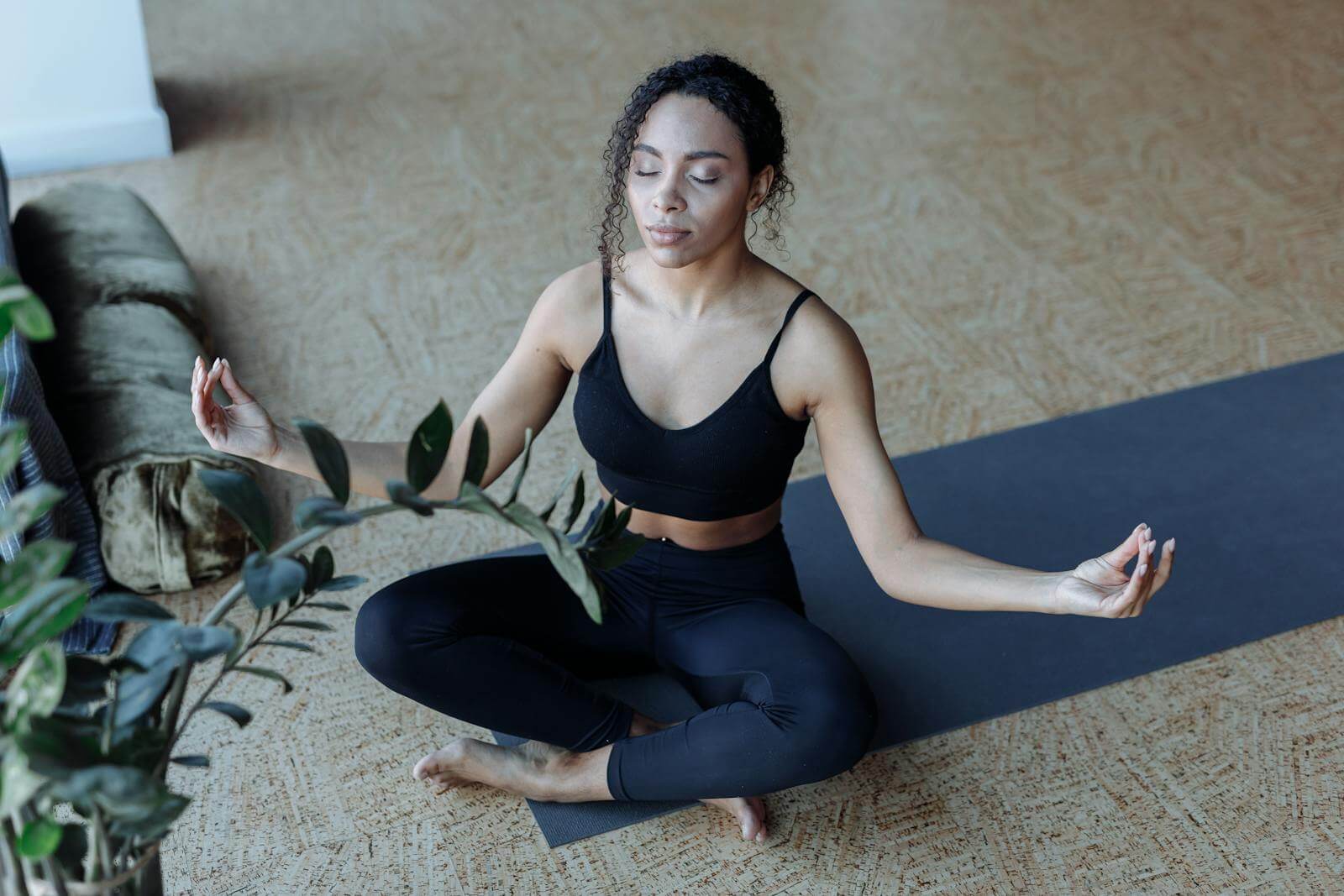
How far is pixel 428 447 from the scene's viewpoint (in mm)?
1126

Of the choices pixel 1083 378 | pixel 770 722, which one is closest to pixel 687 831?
pixel 770 722

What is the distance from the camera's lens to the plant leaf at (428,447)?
111 cm

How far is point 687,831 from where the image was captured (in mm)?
1854

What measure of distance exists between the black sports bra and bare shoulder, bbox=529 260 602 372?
14 millimetres

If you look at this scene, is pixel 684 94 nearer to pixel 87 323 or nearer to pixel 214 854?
pixel 214 854

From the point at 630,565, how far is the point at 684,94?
0.64 metres

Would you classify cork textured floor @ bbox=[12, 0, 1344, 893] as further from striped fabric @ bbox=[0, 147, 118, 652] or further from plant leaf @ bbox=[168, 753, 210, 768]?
plant leaf @ bbox=[168, 753, 210, 768]

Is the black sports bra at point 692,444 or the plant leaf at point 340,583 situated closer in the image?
the plant leaf at point 340,583

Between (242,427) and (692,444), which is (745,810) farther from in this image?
(242,427)

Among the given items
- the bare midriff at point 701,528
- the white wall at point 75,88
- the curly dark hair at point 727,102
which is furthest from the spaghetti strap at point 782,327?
the white wall at point 75,88

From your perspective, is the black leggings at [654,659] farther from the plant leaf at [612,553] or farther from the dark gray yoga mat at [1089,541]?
the plant leaf at [612,553]

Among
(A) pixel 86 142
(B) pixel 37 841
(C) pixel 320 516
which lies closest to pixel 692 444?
(C) pixel 320 516

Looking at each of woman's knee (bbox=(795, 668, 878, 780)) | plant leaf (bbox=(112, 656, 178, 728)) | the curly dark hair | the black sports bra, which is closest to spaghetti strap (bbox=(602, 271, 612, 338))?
the black sports bra

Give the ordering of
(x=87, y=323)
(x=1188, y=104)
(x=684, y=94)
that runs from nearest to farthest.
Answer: (x=684, y=94) < (x=87, y=323) < (x=1188, y=104)
